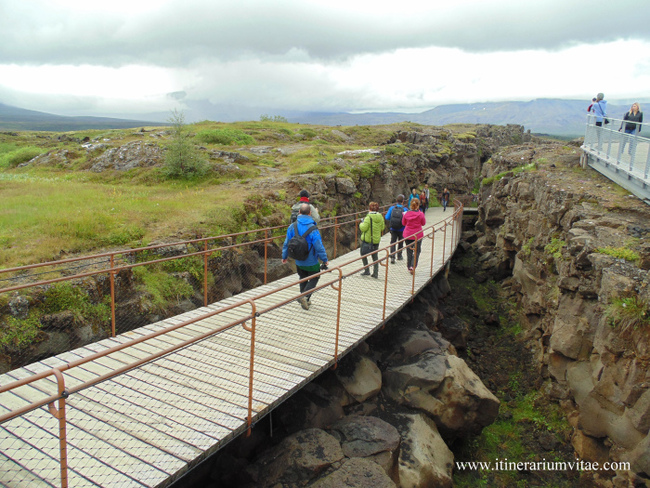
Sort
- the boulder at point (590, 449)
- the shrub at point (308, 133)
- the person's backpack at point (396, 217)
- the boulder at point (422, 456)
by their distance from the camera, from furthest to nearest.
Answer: the shrub at point (308, 133) → the person's backpack at point (396, 217) → the boulder at point (590, 449) → the boulder at point (422, 456)

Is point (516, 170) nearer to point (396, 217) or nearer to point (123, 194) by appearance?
point (396, 217)

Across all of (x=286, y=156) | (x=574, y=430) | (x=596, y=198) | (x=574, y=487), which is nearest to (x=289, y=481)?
(x=574, y=487)

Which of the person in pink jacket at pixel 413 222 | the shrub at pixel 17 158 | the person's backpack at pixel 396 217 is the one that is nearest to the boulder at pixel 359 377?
the person in pink jacket at pixel 413 222

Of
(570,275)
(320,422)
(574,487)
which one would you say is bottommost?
(574,487)

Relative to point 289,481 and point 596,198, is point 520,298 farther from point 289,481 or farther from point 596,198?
point 289,481

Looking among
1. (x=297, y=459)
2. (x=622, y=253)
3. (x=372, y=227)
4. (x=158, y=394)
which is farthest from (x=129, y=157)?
(x=622, y=253)

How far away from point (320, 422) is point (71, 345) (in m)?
5.03

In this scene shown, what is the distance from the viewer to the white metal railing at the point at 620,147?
9.84m

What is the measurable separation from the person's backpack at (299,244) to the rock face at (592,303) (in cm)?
583

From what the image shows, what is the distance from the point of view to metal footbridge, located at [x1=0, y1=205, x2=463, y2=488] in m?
4.11

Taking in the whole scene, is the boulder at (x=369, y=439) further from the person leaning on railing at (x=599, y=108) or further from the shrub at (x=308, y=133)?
the shrub at (x=308, y=133)

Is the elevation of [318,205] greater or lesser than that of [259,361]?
greater

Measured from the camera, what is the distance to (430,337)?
10.0m

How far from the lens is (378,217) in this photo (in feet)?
35.1
